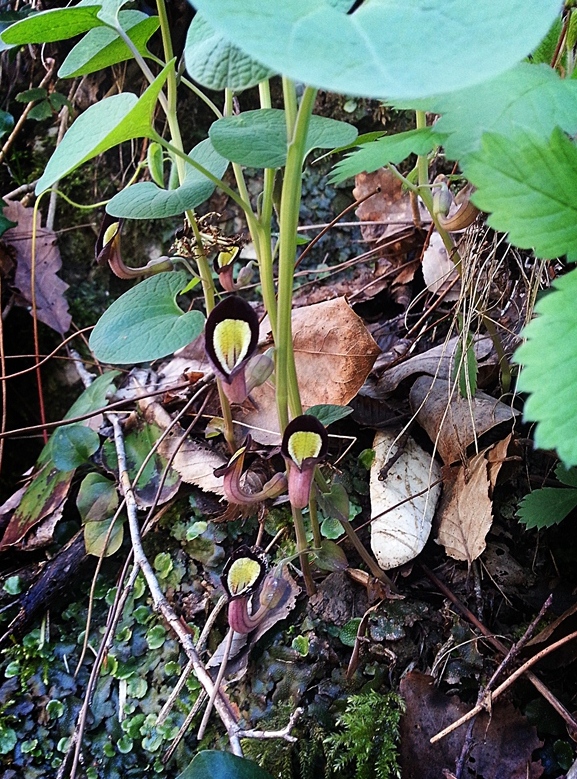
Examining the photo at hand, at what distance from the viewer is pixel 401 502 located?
39.8 inches

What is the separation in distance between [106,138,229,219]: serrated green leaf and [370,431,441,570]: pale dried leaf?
0.60 m

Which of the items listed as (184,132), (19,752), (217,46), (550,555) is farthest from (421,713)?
(184,132)

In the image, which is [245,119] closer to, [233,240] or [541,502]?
[233,240]

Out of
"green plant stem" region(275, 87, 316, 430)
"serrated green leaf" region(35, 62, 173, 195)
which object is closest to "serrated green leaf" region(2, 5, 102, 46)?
"serrated green leaf" region(35, 62, 173, 195)

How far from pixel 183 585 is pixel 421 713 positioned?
493mm

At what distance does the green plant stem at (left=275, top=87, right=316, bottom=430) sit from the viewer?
Result: 22.8 inches

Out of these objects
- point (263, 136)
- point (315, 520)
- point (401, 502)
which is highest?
point (263, 136)

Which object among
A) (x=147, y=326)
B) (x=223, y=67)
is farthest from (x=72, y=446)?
(x=223, y=67)

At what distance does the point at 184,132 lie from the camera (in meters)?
1.75

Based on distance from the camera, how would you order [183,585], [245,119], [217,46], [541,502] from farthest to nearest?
[183,585] < [541,502] < [245,119] < [217,46]

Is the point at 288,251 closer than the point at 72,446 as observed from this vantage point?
Yes

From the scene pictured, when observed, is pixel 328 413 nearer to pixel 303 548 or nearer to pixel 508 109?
pixel 303 548

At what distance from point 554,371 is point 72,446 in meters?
1.04

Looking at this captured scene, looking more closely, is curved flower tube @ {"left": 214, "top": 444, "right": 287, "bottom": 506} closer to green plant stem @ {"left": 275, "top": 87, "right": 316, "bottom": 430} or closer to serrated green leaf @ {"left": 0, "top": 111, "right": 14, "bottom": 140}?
green plant stem @ {"left": 275, "top": 87, "right": 316, "bottom": 430}
